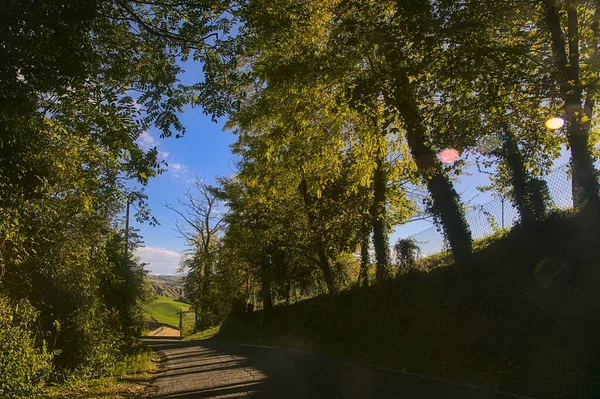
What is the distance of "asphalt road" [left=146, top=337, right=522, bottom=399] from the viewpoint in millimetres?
7266

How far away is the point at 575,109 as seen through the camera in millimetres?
7664

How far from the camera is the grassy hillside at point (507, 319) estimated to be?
7027 millimetres

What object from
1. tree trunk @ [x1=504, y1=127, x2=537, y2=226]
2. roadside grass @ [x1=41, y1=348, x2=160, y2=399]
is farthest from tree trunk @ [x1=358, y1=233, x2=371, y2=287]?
roadside grass @ [x1=41, y1=348, x2=160, y2=399]

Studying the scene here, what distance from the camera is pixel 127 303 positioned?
17.0m

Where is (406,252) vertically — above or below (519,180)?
below

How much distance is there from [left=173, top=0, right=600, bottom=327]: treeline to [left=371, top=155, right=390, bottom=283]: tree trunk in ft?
0.19

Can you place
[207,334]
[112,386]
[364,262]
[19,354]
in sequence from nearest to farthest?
[19,354], [112,386], [364,262], [207,334]

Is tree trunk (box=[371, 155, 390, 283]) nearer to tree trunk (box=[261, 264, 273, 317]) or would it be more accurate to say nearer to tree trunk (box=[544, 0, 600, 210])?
tree trunk (box=[544, 0, 600, 210])

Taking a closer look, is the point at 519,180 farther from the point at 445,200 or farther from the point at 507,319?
the point at 507,319

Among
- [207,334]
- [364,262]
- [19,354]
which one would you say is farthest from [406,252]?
[207,334]

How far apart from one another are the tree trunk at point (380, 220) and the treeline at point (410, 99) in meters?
0.06

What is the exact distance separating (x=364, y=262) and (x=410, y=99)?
11787 mm

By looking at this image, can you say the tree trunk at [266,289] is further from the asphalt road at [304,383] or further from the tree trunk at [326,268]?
the asphalt road at [304,383]

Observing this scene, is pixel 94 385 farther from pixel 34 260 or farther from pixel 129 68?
pixel 129 68
